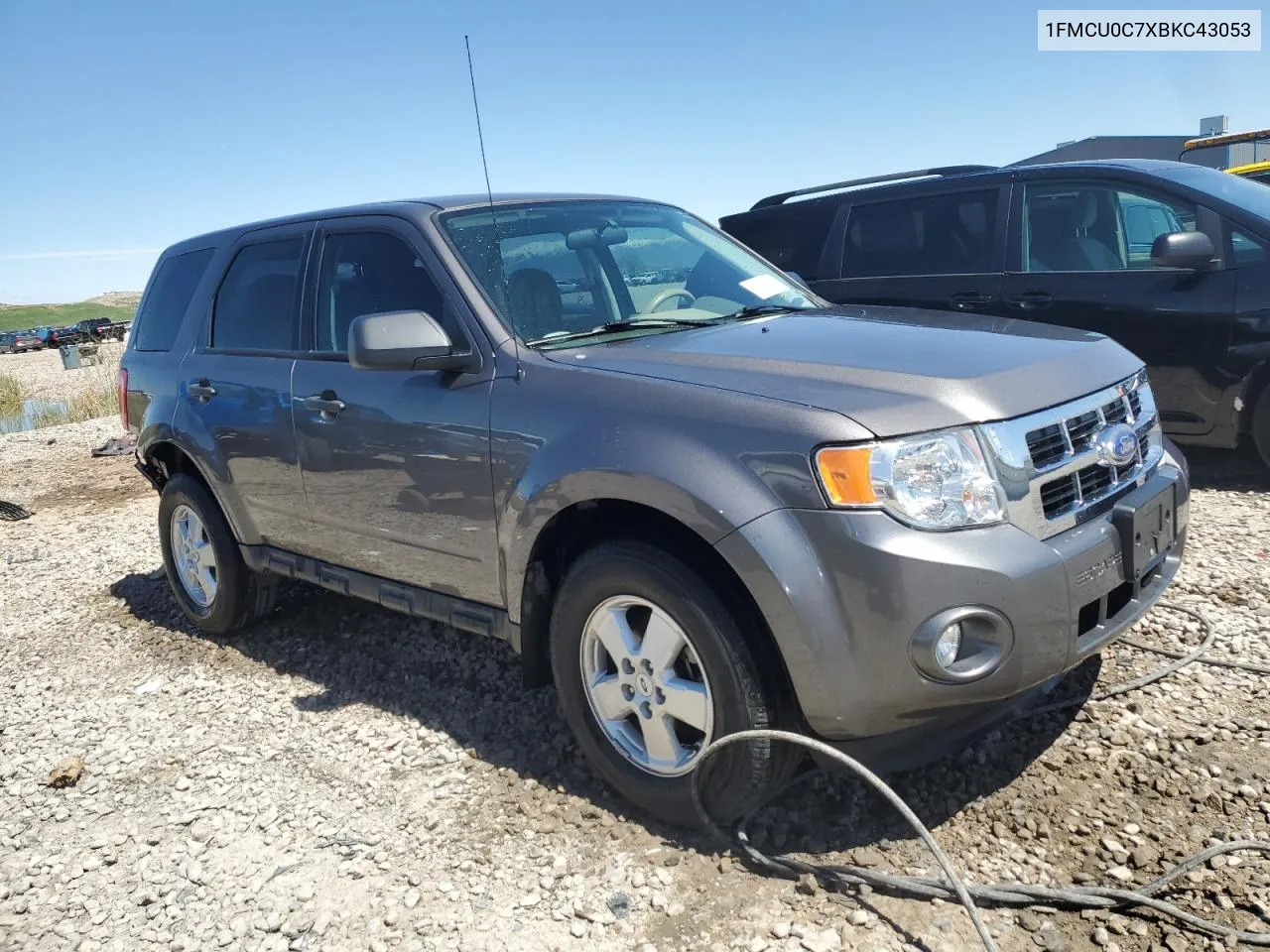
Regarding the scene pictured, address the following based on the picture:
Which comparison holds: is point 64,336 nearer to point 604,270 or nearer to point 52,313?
point 52,313

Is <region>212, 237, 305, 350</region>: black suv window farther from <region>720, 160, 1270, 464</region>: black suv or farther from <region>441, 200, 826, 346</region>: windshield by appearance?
<region>720, 160, 1270, 464</region>: black suv

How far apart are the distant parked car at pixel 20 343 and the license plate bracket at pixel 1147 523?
5401 centimetres

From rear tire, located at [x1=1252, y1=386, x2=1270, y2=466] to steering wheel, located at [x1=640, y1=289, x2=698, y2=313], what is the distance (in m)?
3.68

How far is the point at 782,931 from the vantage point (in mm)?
2434

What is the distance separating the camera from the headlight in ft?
7.75

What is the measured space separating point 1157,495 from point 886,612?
1032 mm

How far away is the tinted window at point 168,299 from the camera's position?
16.0 ft

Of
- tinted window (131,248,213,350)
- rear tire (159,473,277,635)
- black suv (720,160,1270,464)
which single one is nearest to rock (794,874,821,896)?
rear tire (159,473,277,635)

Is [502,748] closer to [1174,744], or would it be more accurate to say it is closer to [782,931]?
[782,931]

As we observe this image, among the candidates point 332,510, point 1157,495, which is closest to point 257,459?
point 332,510

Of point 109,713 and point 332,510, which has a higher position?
point 332,510

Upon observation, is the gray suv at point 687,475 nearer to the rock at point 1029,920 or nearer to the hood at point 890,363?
the hood at point 890,363

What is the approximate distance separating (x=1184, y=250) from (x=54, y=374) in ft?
113

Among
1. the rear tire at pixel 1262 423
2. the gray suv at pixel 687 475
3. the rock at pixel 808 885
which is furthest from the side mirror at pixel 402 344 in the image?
the rear tire at pixel 1262 423
